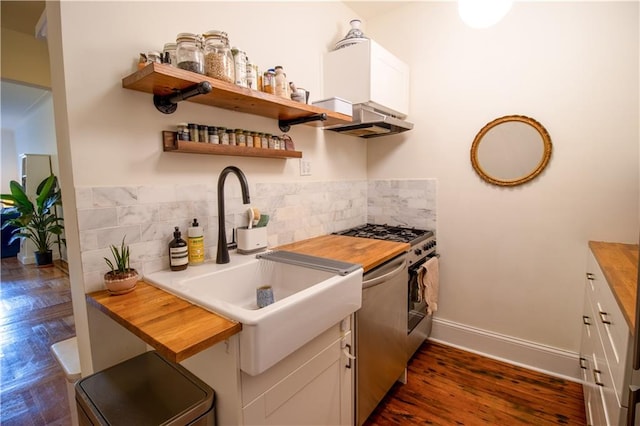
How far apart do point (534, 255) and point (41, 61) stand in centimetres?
403

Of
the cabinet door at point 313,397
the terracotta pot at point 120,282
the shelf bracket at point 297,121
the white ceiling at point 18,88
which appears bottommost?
the cabinet door at point 313,397

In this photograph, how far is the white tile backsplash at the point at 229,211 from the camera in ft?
3.67

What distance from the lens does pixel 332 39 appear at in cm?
226

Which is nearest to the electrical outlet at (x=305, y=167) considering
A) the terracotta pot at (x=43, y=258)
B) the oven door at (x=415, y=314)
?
the oven door at (x=415, y=314)

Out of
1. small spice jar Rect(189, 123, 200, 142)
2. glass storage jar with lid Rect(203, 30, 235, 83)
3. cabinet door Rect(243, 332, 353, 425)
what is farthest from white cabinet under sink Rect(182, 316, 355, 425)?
glass storage jar with lid Rect(203, 30, 235, 83)

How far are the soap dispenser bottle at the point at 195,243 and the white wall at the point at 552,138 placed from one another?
1.76m

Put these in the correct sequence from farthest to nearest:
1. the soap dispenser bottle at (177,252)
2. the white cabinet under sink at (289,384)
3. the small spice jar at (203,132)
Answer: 1. the small spice jar at (203,132)
2. the soap dispenser bottle at (177,252)
3. the white cabinet under sink at (289,384)

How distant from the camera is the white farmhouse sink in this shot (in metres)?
0.81

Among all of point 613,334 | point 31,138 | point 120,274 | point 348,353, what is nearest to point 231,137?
point 120,274

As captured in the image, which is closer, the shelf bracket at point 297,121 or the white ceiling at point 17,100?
the shelf bracket at point 297,121

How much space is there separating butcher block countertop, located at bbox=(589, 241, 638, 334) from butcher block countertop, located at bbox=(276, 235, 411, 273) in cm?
87

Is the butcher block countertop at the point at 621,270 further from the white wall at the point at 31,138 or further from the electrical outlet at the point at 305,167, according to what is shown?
the white wall at the point at 31,138

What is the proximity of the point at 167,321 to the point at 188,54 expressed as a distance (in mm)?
933

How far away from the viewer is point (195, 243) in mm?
1341
